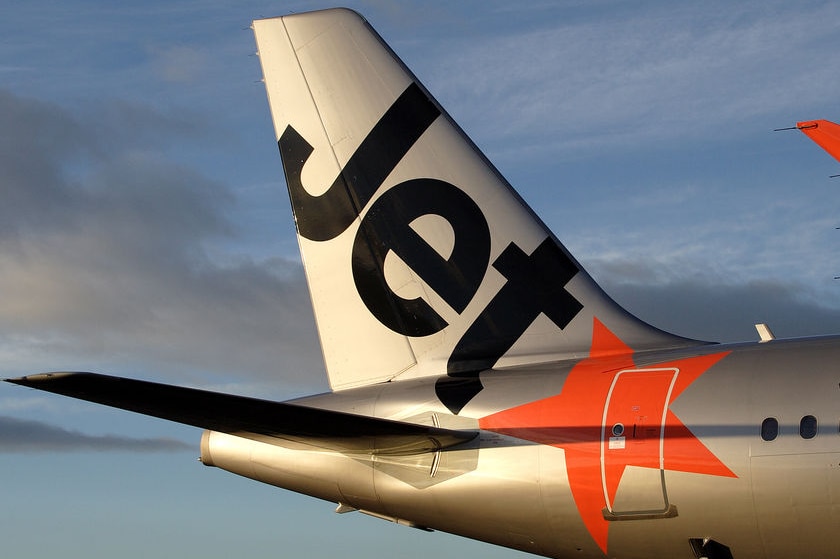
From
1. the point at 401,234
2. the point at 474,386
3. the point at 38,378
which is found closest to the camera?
the point at 38,378

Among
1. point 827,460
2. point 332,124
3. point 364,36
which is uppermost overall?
point 364,36

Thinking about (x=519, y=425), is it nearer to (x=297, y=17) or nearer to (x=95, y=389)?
(x=95, y=389)

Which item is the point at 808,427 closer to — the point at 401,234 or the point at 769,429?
the point at 769,429

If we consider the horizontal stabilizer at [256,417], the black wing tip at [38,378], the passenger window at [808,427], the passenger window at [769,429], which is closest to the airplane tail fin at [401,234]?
the horizontal stabilizer at [256,417]

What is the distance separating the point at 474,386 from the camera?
1480cm

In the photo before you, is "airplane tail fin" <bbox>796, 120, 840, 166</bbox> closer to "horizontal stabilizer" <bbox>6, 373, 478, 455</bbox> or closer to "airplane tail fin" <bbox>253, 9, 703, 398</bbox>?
"airplane tail fin" <bbox>253, 9, 703, 398</bbox>

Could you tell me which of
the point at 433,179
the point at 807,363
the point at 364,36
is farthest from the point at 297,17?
the point at 807,363

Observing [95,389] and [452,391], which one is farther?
[452,391]

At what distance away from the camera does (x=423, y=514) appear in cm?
1436

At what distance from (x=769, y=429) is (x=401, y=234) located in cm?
645

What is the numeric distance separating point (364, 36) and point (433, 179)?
2.74 metres

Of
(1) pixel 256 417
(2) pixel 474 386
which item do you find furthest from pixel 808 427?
(1) pixel 256 417

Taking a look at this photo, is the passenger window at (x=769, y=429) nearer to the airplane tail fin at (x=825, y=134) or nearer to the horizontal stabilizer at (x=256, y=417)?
the horizontal stabilizer at (x=256, y=417)

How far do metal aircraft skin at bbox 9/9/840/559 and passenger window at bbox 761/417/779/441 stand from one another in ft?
0.08
